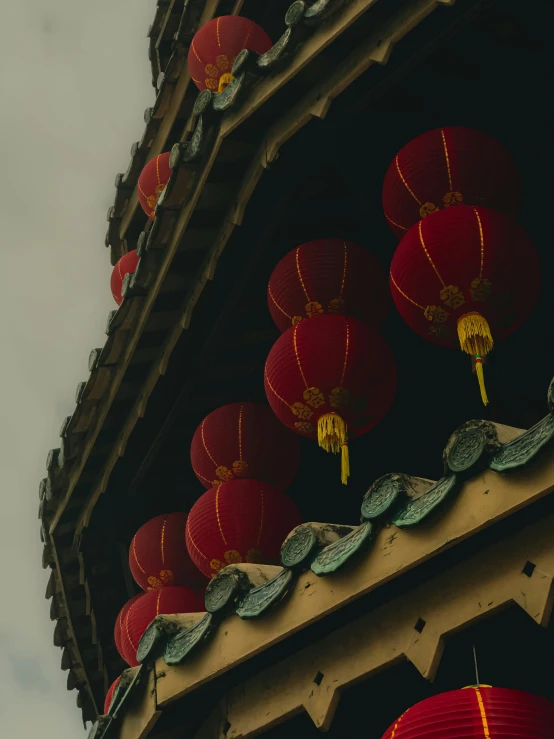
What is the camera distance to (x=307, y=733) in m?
7.37

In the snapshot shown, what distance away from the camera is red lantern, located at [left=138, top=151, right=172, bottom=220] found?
45.6ft

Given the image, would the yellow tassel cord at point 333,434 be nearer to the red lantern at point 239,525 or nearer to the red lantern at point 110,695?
the red lantern at point 239,525

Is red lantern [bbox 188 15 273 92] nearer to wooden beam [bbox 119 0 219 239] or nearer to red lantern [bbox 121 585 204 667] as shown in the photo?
wooden beam [bbox 119 0 219 239]

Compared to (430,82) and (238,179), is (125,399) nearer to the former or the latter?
(238,179)

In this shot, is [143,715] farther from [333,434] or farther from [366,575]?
[333,434]

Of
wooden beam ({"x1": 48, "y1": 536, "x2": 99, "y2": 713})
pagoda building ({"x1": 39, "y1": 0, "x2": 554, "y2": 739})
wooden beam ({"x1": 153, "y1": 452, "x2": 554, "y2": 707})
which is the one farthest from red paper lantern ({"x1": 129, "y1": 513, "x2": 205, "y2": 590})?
wooden beam ({"x1": 153, "y1": 452, "x2": 554, "y2": 707})

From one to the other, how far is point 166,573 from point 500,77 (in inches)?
206

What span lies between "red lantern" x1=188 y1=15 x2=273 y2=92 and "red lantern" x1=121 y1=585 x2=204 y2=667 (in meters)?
5.65

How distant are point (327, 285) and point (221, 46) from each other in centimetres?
530

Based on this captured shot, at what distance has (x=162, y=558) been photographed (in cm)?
1051

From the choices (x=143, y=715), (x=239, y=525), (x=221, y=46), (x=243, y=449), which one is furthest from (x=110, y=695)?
(x=221, y=46)

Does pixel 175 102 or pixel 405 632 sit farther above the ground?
A: pixel 175 102

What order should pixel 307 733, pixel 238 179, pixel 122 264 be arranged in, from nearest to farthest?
1. pixel 307 733
2. pixel 238 179
3. pixel 122 264

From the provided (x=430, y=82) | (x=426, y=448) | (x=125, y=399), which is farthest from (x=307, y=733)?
(x=430, y=82)
